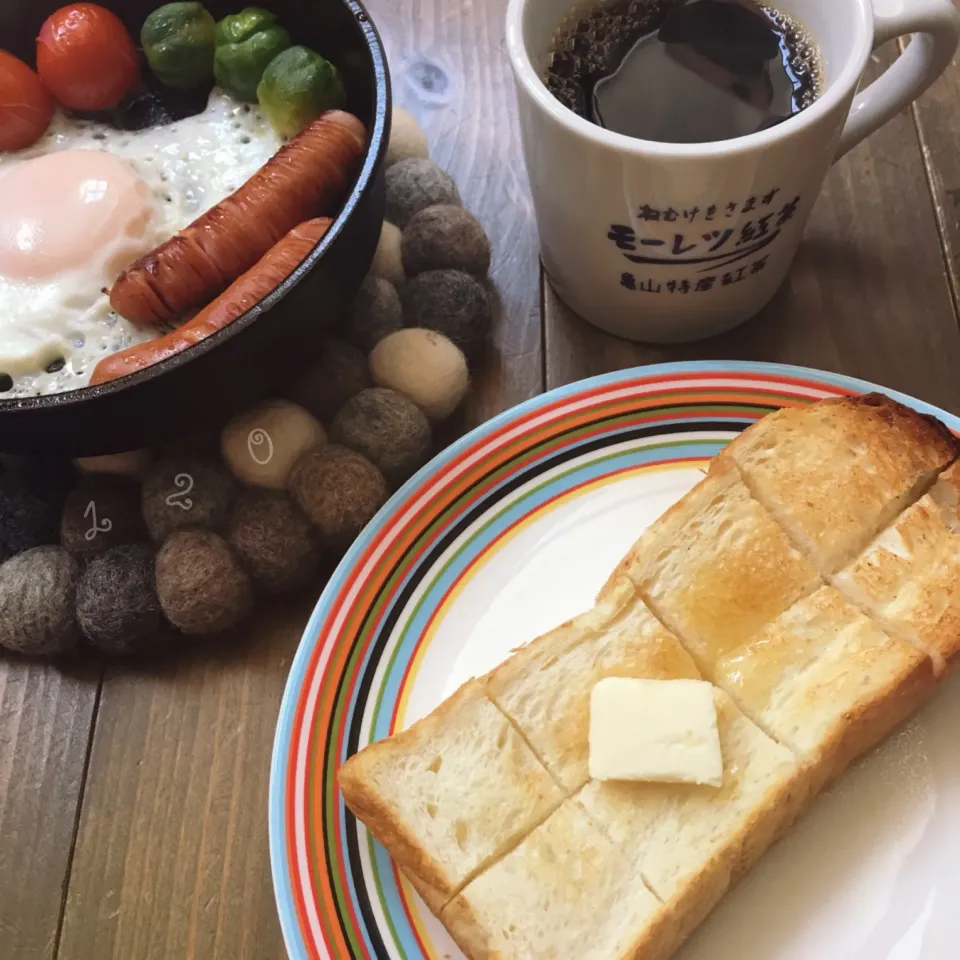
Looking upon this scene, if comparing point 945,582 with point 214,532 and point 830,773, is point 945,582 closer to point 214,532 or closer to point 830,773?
point 830,773

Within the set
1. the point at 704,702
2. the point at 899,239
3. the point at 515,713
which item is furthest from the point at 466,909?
the point at 899,239

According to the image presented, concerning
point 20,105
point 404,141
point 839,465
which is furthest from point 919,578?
point 20,105

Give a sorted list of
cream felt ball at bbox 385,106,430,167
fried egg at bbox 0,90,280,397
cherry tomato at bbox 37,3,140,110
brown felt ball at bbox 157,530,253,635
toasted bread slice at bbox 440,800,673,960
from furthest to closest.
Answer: cream felt ball at bbox 385,106,430,167, cherry tomato at bbox 37,3,140,110, fried egg at bbox 0,90,280,397, brown felt ball at bbox 157,530,253,635, toasted bread slice at bbox 440,800,673,960

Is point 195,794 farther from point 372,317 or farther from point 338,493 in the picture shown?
point 372,317

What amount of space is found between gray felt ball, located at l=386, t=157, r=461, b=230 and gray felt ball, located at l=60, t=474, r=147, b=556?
0.59 meters

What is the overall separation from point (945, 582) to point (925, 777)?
0.71 ft

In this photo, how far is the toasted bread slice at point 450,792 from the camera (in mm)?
993

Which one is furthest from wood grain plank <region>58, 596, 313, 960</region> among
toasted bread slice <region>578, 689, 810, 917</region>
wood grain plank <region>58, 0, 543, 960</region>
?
toasted bread slice <region>578, 689, 810, 917</region>

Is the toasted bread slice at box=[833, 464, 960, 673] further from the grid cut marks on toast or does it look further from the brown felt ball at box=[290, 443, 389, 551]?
the brown felt ball at box=[290, 443, 389, 551]

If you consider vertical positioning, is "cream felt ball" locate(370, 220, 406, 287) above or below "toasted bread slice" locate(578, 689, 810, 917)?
above

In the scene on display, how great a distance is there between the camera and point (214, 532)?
1.26 metres

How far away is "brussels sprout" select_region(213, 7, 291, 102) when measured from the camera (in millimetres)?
1429

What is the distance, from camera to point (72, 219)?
136cm

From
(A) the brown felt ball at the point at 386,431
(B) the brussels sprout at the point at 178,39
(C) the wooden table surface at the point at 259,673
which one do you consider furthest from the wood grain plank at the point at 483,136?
(B) the brussels sprout at the point at 178,39
